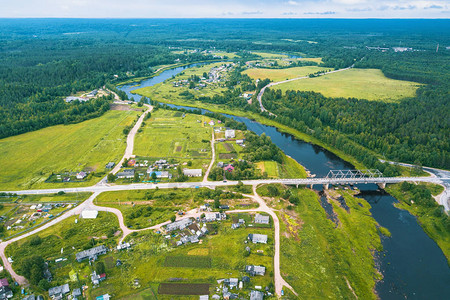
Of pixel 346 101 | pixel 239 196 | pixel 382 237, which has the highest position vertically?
pixel 346 101

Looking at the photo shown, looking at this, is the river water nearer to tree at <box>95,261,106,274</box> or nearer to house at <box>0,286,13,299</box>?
tree at <box>95,261,106,274</box>

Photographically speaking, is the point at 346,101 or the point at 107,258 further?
the point at 346,101

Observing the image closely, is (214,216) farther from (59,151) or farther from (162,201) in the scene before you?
(59,151)

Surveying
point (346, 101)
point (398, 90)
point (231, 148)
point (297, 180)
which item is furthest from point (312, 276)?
point (398, 90)

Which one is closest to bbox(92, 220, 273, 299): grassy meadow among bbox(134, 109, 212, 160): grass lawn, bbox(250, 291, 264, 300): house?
bbox(250, 291, 264, 300): house

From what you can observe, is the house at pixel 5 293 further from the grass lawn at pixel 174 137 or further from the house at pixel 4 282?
the grass lawn at pixel 174 137

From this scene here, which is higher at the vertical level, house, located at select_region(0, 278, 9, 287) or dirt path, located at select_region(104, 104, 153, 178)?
dirt path, located at select_region(104, 104, 153, 178)

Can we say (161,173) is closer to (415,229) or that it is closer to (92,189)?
(92,189)
